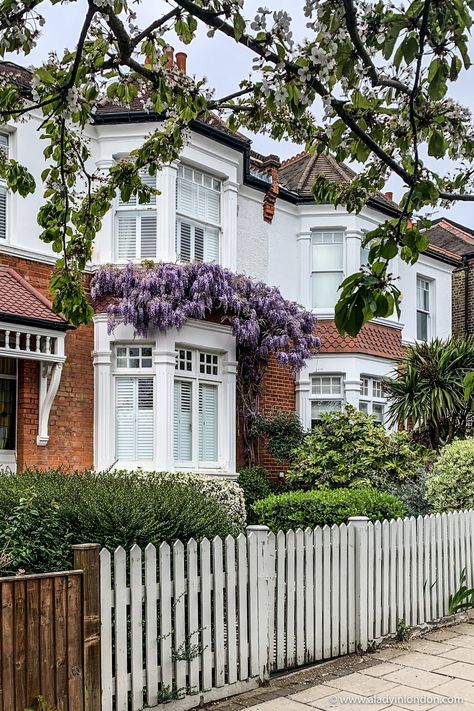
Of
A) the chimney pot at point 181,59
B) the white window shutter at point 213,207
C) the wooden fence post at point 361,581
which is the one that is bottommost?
the wooden fence post at point 361,581

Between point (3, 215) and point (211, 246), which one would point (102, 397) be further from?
point (211, 246)

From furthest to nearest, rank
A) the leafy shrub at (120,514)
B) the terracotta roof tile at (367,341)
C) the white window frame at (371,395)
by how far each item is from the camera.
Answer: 1. the white window frame at (371,395)
2. the terracotta roof tile at (367,341)
3. the leafy shrub at (120,514)

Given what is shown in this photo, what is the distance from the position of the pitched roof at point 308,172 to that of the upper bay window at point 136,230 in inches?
188

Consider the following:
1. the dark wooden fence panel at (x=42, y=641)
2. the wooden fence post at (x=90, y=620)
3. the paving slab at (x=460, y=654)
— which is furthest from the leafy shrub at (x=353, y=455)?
the dark wooden fence panel at (x=42, y=641)

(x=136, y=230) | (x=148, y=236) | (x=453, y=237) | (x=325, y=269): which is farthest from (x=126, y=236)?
(x=453, y=237)

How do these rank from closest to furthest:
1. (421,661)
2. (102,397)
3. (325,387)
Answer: (421,661) < (102,397) < (325,387)

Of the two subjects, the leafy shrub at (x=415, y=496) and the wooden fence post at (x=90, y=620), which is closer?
the wooden fence post at (x=90, y=620)

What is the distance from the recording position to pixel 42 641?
14.6ft

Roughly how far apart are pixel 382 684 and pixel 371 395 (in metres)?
11.4

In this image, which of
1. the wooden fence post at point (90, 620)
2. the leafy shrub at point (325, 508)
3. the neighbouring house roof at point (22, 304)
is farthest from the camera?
the neighbouring house roof at point (22, 304)

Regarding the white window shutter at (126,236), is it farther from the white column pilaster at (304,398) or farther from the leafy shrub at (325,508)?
the white column pilaster at (304,398)

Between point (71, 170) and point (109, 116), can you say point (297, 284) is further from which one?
point (71, 170)

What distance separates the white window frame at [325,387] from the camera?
16344mm

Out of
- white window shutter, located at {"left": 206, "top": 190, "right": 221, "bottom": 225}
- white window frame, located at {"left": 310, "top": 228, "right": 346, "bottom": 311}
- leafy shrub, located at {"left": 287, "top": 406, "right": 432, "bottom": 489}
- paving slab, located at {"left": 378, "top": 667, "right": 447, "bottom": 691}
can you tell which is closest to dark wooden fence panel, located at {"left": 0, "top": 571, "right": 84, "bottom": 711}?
paving slab, located at {"left": 378, "top": 667, "right": 447, "bottom": 691}
